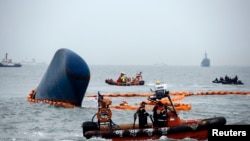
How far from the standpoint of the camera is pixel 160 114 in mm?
18547

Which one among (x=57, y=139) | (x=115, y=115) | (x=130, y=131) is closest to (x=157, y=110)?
(x=130, y=131)

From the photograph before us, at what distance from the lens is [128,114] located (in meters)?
29.7

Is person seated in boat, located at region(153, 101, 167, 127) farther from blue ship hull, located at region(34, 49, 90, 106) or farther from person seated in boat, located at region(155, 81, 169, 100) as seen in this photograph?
blue ship hull, located at region(34, 49, 90, 106)

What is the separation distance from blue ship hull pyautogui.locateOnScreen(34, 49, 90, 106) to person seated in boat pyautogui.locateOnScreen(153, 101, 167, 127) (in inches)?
638

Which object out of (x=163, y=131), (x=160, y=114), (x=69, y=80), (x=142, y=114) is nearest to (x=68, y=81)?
(x=69, y=80)

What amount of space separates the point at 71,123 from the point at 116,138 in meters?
8.04

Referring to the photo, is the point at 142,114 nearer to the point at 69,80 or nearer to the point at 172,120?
the point at 172,120

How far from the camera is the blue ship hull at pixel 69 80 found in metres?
34.0

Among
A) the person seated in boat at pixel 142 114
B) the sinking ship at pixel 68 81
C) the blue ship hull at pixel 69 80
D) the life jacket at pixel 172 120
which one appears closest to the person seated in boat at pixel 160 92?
the person seated in boat at pixel 142 114

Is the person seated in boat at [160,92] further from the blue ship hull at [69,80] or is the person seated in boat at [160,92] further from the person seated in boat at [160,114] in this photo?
the blue ship hull at [69,80]

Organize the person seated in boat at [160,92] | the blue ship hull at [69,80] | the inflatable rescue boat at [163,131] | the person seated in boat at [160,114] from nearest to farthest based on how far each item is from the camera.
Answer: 1. the inflatable rescue boat at [163,131]
2. the person seated in boat at [160,114]
3. the person seated in boat at [160,92]
4. the blue ship hull at [69,80]

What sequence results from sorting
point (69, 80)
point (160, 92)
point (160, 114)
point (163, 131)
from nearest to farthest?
point (163, 131), point (160, 114), point (160, 92), point (69, 80)

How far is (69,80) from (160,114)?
654 inches

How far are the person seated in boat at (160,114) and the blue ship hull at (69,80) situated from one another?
53.1 feet
